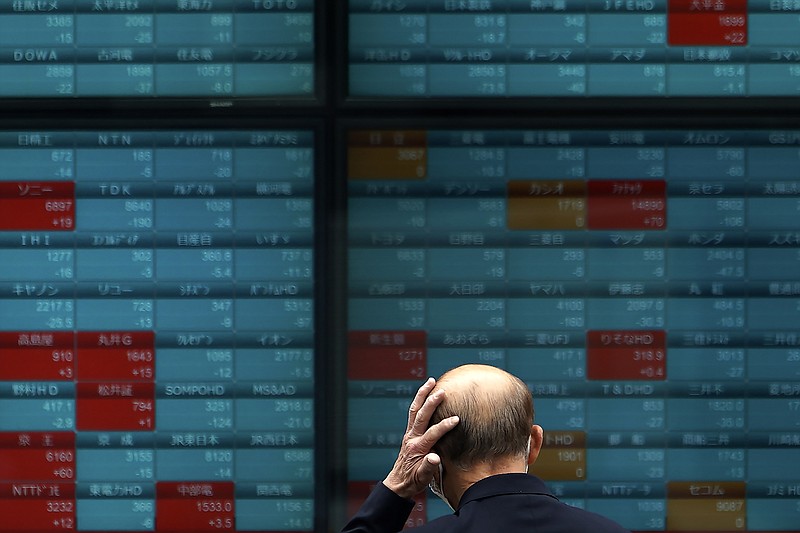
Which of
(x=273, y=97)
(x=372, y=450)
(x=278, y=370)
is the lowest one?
(x=372, y=450)

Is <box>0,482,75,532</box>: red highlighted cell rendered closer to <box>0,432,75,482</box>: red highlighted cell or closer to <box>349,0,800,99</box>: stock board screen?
<box>0,432,75,482</box>: red highlighted cell

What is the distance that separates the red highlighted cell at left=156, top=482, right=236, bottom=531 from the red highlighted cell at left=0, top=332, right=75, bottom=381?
0.48 meters

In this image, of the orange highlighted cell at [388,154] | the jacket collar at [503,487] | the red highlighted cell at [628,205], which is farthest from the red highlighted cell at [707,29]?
the jacket collar at [503,487]

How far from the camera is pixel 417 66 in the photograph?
287 cm

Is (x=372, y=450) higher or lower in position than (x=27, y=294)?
lower

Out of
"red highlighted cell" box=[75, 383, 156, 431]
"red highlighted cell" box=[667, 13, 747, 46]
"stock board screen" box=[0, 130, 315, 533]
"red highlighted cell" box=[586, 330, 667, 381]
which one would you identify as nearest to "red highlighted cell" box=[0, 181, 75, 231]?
"stock board screen" box=[0, 130, 315, 533]

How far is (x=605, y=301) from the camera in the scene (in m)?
2.88

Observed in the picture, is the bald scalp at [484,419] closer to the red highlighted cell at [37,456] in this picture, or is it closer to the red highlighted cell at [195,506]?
the red highlighted cell at [195,506]

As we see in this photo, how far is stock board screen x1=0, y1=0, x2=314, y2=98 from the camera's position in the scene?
2.89 metres

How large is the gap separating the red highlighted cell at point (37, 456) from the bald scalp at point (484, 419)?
1.62 metres

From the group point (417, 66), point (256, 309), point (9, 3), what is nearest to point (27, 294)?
point (256, 309)

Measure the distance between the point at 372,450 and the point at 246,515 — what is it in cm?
45

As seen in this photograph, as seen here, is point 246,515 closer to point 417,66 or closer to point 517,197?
point 517,197

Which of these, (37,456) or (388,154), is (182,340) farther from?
(388,154)
